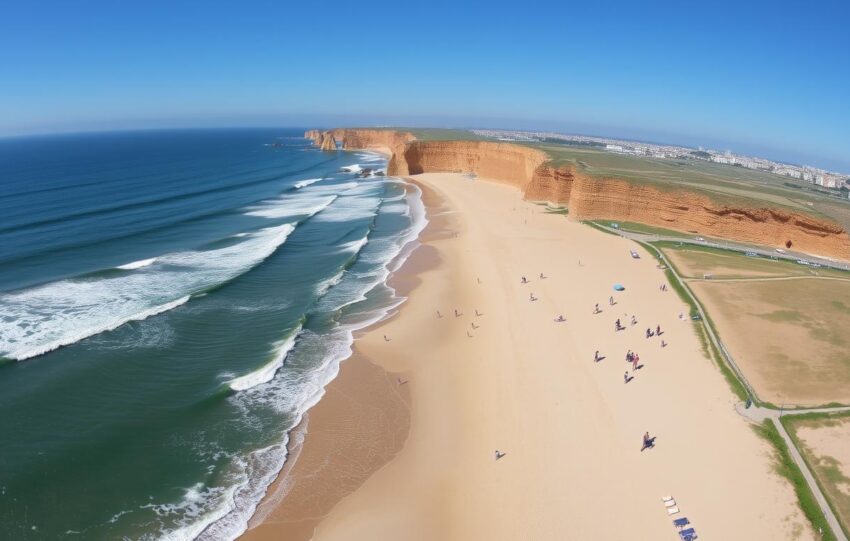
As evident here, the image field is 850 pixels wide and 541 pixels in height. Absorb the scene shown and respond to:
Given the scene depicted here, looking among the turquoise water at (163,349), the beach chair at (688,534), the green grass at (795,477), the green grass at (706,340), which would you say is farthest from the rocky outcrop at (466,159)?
the beach chair at (688,534)

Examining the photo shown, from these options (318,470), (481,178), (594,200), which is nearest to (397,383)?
(318,470)

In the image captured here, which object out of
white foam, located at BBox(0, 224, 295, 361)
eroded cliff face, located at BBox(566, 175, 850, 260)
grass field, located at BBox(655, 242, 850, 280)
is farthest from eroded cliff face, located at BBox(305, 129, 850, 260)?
white foam, located at BBox(0, 224, 295, 361)

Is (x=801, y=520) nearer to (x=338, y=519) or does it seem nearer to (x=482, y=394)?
(x=482, y=394)

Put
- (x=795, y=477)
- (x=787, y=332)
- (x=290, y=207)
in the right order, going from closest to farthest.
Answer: (x=795, y=477) → (x=787, y=332) → (x=290, y=207)

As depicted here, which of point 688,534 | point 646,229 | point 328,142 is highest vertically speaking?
point 328,142

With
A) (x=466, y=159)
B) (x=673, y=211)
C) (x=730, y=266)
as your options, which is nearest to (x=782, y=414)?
(x=730, y=266)

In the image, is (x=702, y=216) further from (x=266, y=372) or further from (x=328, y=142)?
(x=328, y=142)
